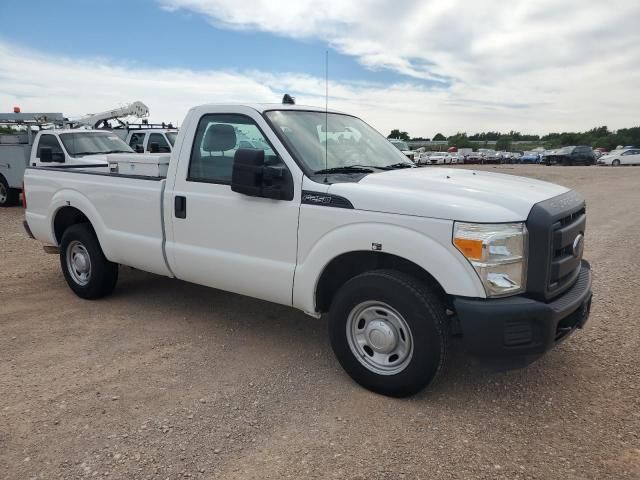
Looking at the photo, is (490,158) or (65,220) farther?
(490,158)

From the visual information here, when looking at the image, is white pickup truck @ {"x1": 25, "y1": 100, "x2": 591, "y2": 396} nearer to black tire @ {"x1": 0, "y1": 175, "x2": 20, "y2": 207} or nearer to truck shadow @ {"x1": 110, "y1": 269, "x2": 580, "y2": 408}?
truck shadow @ {"x1": 110, "y1": 269, "x2": 580, "y2": 408}

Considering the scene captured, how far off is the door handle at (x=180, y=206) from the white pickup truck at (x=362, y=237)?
0.01 m

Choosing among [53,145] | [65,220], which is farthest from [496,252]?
[53,145]

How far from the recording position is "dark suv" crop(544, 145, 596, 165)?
44500 millimetres

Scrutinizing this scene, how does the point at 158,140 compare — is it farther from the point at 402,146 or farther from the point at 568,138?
the point at 568,138

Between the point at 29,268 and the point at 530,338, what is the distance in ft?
21.6

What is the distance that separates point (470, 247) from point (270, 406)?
1.67 meters

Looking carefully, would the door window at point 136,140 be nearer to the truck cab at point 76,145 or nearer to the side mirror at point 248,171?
the truck cab at point 76,145

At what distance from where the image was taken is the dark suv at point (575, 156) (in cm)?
4450

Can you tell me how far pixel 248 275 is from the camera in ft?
13.7

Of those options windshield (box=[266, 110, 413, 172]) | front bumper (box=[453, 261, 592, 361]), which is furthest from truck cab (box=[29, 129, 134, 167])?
front bumper (box=[453, 261, 592, 361])

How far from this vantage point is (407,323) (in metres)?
3.38

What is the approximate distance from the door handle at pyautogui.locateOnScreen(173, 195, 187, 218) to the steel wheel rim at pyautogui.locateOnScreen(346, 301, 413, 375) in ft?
5.93

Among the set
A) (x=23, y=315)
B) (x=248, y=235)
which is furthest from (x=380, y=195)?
(x=23, y=315)
